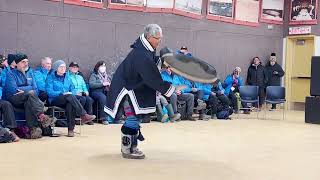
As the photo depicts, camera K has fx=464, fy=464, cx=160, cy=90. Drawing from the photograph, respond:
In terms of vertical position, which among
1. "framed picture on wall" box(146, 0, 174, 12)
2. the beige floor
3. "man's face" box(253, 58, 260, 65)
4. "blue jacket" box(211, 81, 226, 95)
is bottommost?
the beige floor

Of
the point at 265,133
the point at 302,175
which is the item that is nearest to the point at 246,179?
the point at 302,175

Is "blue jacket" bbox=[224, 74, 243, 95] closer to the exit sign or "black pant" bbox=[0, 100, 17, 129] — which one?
the exit sign

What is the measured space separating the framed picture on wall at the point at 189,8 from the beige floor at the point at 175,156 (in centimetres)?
400

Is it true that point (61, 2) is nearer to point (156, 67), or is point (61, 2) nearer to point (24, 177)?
point (156, 67)

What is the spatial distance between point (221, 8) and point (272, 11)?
223cm

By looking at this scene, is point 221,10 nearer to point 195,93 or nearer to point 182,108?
point 195,93

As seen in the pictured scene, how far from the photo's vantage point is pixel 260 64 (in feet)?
43.6

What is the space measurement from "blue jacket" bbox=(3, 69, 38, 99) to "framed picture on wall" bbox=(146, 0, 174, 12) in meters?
4.35

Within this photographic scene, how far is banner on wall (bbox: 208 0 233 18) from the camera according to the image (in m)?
12.2

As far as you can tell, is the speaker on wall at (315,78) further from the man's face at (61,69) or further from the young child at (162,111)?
the man's face at (61,69)

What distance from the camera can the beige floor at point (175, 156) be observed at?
173 inches

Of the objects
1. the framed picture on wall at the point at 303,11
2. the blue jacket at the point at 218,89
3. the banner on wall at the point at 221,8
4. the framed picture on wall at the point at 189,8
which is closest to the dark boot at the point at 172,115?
the blue jacket at the point at 218,89

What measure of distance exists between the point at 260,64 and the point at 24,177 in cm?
1012

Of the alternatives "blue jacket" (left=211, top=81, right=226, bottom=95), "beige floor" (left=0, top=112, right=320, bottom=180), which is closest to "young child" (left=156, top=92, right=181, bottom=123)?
"beige floor" (left=0, top=112, right=320, bottom=180)
